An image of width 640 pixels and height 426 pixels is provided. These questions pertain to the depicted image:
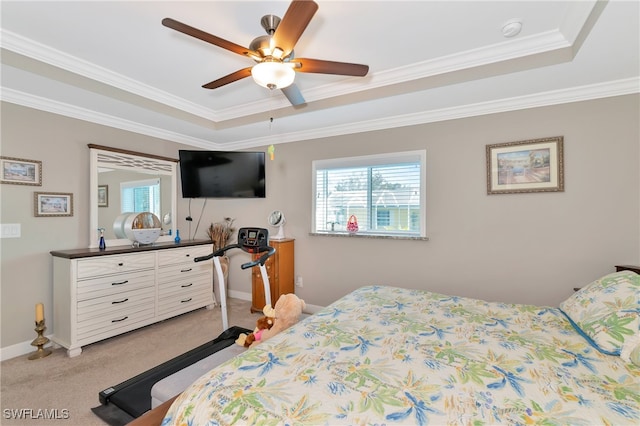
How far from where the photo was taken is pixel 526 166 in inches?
106

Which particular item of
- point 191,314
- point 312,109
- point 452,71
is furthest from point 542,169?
point 191,314

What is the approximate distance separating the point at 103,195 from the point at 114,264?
0.87 m

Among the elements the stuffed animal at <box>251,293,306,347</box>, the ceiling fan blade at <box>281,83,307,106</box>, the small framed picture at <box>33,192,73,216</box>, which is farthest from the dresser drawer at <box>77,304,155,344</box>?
the ceiling fan blade at <box>281,83,307,106</box>

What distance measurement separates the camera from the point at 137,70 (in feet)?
8.38

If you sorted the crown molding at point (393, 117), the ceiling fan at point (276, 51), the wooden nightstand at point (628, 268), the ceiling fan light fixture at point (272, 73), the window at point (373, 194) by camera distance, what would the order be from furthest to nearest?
1. the window at point (373, 194)
2. the crown molding at point (393, 117)
3. the wooden nightstand at point (628, 268)
4. the ceiling fan light fixture at point (272, 73)
5. the ceiling fan at point (276, 51)

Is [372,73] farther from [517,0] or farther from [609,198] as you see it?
[609,198]

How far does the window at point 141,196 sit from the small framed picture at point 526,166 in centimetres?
391

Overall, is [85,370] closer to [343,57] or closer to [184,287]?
[184,287]

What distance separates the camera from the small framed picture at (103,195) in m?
3.25

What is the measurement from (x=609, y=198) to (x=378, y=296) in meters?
2.11

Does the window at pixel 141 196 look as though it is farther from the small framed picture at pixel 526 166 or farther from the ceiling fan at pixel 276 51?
the small framed picture at pixel 526 166

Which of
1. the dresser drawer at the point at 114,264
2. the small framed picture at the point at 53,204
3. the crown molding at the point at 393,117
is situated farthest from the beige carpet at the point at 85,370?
the crown molding at the point at 393,117

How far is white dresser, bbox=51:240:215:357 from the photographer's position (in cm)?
269

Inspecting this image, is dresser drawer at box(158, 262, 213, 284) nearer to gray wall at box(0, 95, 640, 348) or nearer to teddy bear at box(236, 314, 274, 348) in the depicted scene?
gray wall at box(0, 95, 640, 348)
